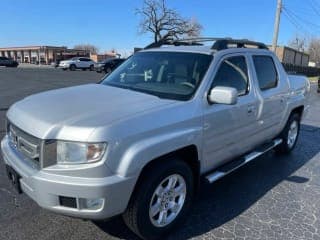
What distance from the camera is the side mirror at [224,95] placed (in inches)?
128

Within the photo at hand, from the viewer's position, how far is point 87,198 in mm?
2584

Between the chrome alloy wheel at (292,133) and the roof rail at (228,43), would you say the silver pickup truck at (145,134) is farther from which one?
the chrome alloy wheel at (292,133)

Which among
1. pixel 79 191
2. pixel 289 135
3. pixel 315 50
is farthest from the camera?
pixel 315 50

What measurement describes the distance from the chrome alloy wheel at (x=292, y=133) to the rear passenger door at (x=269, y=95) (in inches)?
29.1

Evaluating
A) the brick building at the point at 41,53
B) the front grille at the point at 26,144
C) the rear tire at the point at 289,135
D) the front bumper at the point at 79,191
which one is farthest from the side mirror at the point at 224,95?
the brick building at the point at 41,53

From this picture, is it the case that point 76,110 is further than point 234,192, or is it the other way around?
point 234,192

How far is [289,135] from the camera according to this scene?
19.6ft

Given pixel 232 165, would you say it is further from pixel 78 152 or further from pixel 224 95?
pixel 78 152

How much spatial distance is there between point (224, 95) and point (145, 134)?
99cm

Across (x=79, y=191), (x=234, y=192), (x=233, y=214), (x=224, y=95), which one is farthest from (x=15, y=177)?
(x=234, y=192)

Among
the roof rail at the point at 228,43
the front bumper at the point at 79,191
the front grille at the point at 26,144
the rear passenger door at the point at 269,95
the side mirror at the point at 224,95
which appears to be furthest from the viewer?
the rear passenger door at the point at 269,95

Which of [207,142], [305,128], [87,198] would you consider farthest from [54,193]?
[305,128]

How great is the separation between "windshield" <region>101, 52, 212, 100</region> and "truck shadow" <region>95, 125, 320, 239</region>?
1.35 meters

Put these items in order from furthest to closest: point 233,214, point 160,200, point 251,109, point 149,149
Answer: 1. point 251,109
2. point 233,214
3. point 160,200
4. point 149,149
